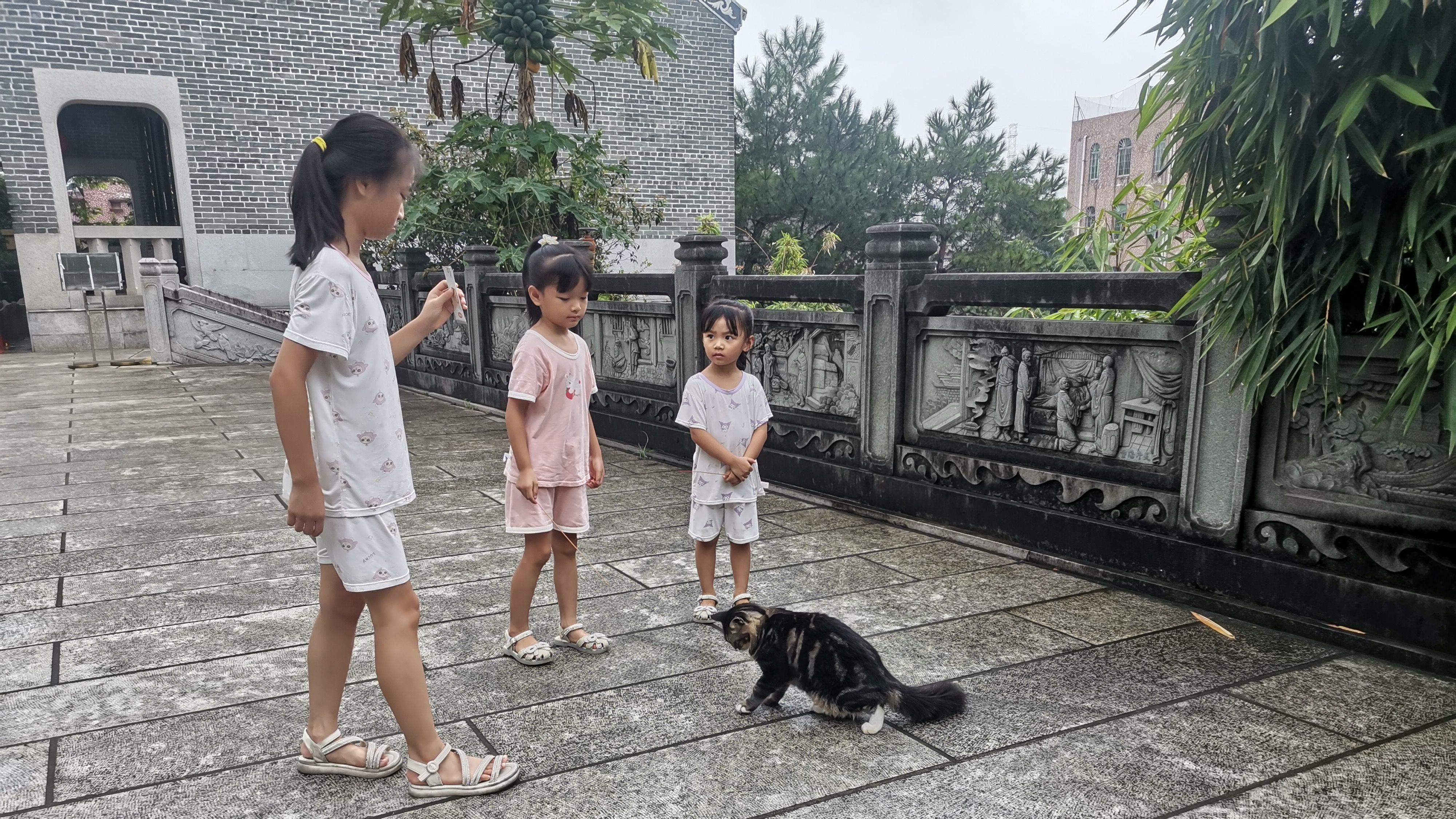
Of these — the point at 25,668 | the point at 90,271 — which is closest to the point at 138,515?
the point at 25,668

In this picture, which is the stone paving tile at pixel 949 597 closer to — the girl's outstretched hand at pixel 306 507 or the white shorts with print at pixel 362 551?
the white shorts with print at pixel 362 551

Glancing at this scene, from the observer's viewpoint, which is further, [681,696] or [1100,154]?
[1100,154]

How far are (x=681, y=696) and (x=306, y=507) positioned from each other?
1.29 metres

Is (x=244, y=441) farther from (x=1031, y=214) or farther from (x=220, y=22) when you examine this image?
(x=1031, y=214)

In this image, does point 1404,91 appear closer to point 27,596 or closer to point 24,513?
point 27,596

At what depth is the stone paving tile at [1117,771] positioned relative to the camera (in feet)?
7.27

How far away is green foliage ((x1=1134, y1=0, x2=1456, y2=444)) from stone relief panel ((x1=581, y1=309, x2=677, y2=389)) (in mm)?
3935

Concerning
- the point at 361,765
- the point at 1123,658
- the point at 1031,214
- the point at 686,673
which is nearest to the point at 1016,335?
the point at 1123,658

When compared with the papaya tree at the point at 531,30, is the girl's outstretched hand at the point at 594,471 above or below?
below

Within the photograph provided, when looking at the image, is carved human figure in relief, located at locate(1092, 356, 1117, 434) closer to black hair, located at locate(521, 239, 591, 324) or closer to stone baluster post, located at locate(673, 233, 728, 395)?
black hair, located at locate(521, 239, 591, 324)

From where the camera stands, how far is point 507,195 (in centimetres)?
959

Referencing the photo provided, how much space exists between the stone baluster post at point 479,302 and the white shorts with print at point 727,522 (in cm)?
637

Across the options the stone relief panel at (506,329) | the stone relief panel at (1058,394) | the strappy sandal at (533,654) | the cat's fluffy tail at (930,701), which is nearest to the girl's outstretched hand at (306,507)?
the strappy sandal at (533,654)

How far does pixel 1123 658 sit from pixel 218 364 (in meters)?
13.8
